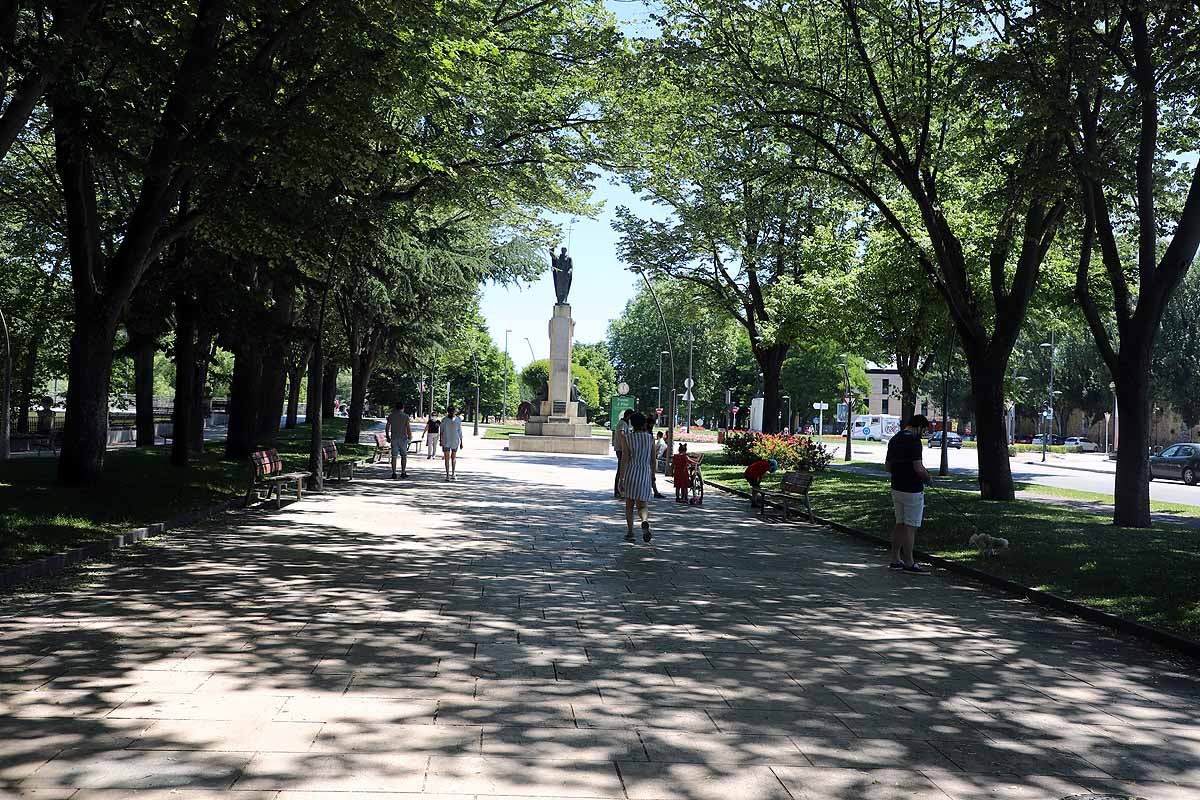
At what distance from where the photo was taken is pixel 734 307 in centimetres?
3650

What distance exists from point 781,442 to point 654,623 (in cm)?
2190

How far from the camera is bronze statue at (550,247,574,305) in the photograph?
4803 centimetres

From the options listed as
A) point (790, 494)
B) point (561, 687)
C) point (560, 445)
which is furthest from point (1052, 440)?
point (561, 687)

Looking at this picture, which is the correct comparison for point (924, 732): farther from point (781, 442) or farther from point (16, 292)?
point (16, 292)

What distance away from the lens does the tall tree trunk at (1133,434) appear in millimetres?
14555

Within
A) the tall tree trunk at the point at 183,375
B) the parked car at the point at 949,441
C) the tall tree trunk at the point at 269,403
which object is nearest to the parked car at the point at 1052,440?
the parked car at the point at 949,441

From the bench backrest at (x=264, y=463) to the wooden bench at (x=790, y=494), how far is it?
888 centimetres

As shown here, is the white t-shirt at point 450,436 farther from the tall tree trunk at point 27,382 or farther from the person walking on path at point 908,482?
the tall tree trunk at point 27,382

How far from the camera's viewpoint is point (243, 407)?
78.1 feet

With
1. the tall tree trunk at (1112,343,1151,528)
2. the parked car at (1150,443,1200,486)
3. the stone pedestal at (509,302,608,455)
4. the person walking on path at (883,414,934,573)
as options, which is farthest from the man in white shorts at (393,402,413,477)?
the parked car at (1150,443,1200,486)

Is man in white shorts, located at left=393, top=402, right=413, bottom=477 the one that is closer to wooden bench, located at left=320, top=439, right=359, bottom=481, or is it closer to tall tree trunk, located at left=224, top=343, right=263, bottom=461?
wooden bench, located at left=320, top=439, right=359, bottom=481

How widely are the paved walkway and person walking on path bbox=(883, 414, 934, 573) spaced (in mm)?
764

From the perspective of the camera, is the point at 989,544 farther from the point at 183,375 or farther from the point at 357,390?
the point at 357,390

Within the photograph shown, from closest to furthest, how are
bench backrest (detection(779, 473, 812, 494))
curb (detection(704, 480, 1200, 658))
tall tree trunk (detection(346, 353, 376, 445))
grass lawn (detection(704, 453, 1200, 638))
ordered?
curb (detection(704, 480, 1200, 658)) → grass lawn (detection(704, 453, 1200, 638)) → bench backrest (detection(779, 473, 812, 494)) → tall tree trunk (detection(346, 353, 376, 445))
